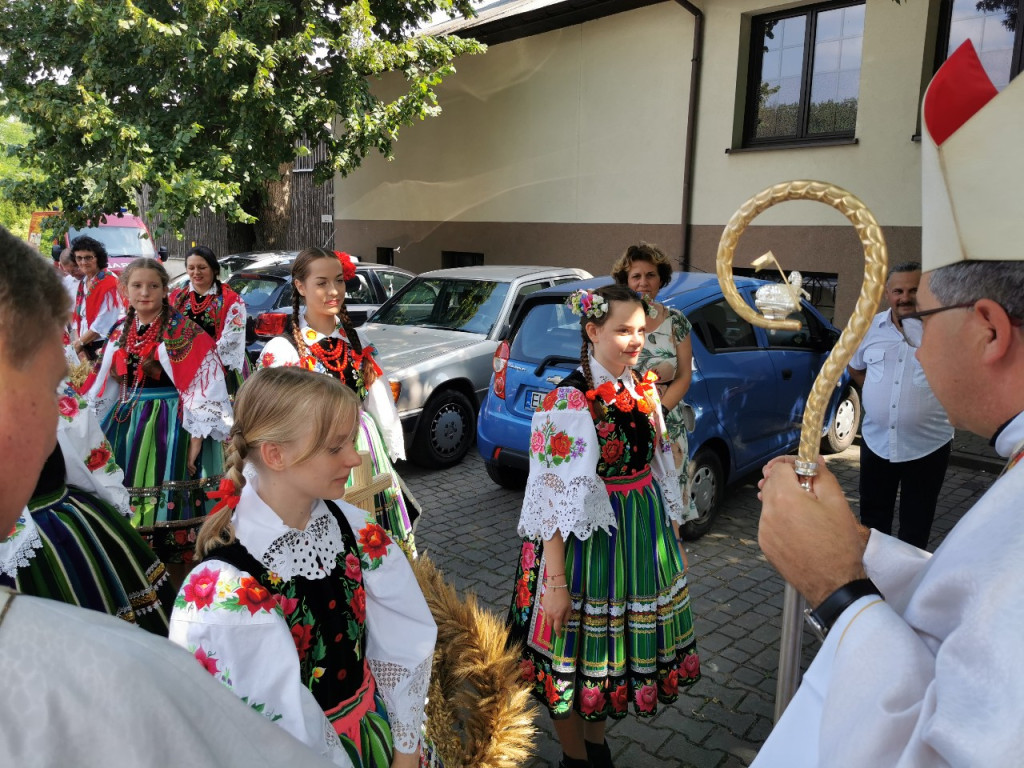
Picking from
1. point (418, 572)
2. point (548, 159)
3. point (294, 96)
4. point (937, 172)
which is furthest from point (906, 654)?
point (548, 159)

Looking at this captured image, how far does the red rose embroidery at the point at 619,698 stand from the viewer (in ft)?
9.18

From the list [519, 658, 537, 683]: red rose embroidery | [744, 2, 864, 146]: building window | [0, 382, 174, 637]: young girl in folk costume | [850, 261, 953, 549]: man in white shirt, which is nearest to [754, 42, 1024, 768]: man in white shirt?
[519, 658, 537, 683]: red rose embroidery

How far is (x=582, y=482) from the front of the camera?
2664 mm

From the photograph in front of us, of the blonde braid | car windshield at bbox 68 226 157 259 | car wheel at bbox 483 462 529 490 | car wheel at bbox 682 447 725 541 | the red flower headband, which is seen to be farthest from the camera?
car windshield at bbox 68 226 157 259

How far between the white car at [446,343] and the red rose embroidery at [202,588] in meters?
4.46

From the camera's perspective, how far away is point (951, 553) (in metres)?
1.15

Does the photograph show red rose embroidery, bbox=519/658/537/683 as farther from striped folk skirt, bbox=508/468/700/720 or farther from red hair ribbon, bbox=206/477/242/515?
red hair ribbon, bbox=206/477/242/515

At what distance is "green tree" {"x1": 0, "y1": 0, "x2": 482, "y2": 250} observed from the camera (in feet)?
30.6

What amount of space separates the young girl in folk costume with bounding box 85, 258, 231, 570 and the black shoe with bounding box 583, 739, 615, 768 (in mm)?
2631

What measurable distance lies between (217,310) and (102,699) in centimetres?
566

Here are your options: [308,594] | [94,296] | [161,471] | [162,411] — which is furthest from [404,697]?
[94,296]

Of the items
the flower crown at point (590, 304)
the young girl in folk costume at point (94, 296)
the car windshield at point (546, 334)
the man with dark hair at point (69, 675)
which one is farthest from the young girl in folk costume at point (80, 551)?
the young girl in folk costume at point (94, 296)

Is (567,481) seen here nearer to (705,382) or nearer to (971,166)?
(971,166)

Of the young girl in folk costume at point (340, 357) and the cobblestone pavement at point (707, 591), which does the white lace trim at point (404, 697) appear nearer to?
the cobblestone pavement at point (707, 591)
